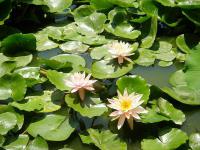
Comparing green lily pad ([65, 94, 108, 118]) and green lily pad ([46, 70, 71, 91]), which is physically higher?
green lily pad ([46, 70, 71, 91])

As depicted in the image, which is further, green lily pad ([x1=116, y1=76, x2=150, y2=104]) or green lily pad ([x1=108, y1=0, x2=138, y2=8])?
green lily pad ([x1=108, y1=0, x2=138, y2=8])

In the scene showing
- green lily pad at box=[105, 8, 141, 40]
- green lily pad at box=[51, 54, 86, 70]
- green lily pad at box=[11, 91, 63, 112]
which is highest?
green lily pad at box=[105, 8, 141, 40]

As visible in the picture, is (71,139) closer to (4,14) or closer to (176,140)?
(176,140)

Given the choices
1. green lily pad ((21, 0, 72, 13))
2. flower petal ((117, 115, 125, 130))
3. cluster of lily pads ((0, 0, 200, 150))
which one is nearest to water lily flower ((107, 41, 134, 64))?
cluster of lily pads ((0, 0, 200, 150))

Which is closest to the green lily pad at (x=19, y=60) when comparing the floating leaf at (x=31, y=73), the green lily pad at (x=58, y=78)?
the floating leaf at (x=31, y=73)

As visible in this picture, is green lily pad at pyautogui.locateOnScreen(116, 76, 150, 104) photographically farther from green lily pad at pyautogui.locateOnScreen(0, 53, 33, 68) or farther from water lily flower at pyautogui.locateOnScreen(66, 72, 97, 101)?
green lily pad at pyautogui.locateOnScreen(0, 53, 33, 68)

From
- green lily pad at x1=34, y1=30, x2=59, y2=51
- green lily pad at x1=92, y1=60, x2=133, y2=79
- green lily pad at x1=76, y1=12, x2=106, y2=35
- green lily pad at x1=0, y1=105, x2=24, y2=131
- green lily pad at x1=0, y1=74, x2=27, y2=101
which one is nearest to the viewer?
green lily pad at x1=0, y1=105, x2=24, y2=131

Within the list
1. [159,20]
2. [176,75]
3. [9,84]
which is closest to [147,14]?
[159,20]
